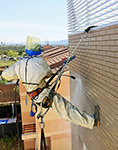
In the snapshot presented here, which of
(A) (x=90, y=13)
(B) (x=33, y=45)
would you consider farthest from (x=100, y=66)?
(B) (x=33, y=45)

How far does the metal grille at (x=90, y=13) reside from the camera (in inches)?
87.7

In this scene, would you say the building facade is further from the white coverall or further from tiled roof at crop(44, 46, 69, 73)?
tiled roof at crop(44, 46, 69, 73)

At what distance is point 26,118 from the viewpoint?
7.25m

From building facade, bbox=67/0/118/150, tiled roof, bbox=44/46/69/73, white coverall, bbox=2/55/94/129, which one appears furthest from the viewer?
tiled roof, bbox=44/46/69/73

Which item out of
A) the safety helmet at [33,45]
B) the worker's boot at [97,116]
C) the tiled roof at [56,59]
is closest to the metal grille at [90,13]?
the safety helmet at [33,45]

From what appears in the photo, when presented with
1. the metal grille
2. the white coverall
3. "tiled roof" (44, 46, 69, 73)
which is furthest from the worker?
"tiled roof" (44, 46, 69, 73)

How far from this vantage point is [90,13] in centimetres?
289

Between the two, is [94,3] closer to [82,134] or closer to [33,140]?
[82,134]

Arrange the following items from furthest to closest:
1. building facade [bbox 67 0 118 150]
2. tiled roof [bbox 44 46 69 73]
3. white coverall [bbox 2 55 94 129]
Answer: tiled roof [bbox 44 46 69 73] → white coverall [bbox 2 55 94 129] → building facade [bbox 67 0 118 150]

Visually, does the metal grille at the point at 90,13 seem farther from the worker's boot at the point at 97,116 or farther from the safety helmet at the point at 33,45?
the worker's boot at the point at 97,116

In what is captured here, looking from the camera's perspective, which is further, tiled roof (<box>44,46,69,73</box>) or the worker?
tiled roof (<box>44,46,69,73</box>)

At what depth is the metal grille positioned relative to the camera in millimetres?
2228

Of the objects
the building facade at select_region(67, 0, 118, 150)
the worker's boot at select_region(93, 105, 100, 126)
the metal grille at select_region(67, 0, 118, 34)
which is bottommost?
the worker's boot at select_region(93, 105, 100, 126)

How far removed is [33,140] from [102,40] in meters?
6.25
